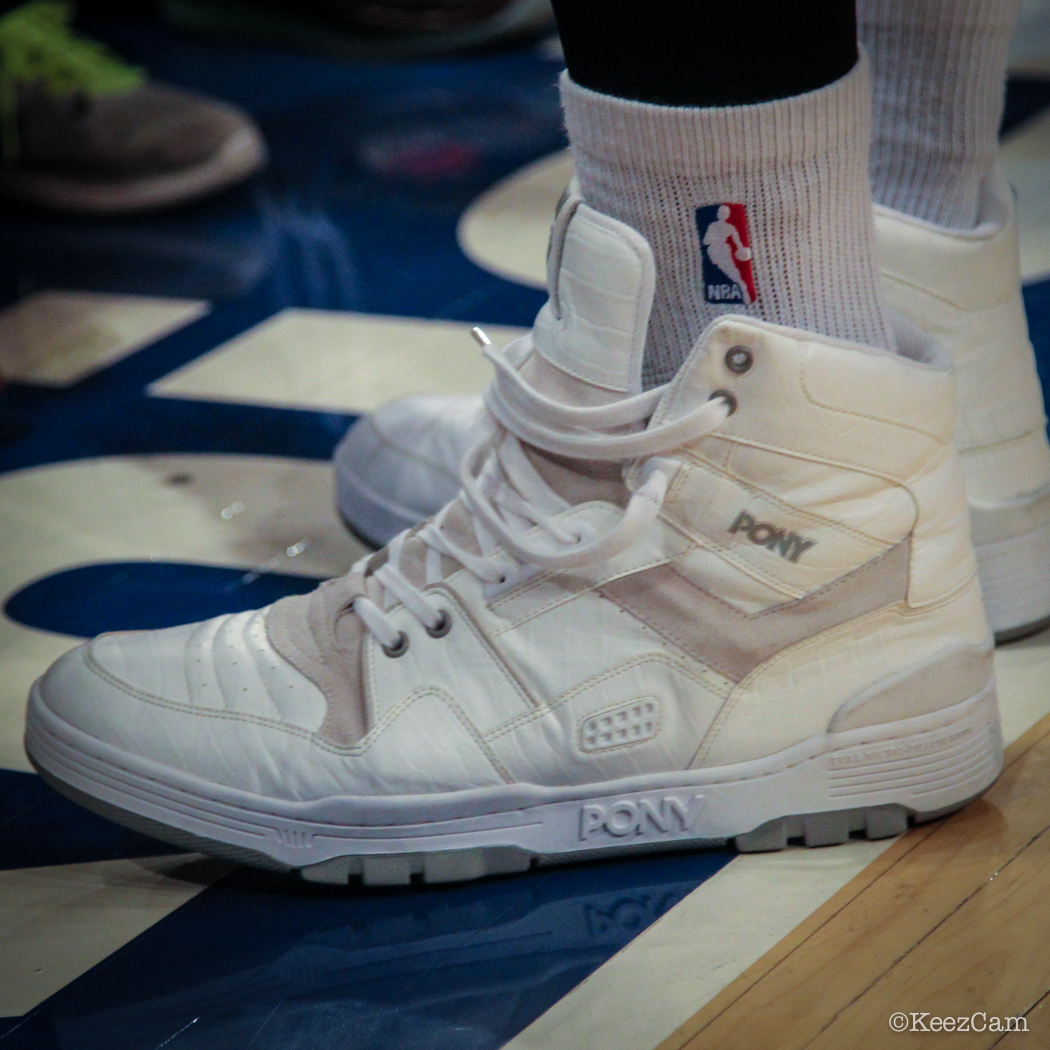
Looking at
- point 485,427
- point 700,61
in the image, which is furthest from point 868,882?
point 700,61

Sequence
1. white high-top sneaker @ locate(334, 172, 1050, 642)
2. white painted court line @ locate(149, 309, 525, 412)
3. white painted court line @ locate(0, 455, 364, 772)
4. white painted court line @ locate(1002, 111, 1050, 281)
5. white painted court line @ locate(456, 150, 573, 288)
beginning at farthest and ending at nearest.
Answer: white painted court line @ locate(456, 150, 573, 288) < white painted court line @ locate(1002, 111, 1050, 281) < white painted court line @ locate(149, 309, 525, 412) < white painted court line @ locate(0, 455, 364, 772) < white high-top sneaker @ locate(334, 172, 1050, 642)

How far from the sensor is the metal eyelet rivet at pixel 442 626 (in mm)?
887

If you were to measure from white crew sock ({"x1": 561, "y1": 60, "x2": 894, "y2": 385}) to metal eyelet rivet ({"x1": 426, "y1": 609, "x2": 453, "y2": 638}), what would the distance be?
209 mm

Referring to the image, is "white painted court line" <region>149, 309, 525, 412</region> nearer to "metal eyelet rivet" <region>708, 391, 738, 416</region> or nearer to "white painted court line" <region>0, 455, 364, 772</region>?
"white painted court line" <region>0, 455, 364, 772</region>

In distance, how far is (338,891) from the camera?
0.91m

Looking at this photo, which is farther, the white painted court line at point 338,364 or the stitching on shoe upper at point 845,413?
the white painted court line at point 338,364

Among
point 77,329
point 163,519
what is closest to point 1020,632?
point 163,519

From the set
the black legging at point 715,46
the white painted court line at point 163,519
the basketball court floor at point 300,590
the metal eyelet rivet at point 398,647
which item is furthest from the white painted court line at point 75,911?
the black legging at point 715,46

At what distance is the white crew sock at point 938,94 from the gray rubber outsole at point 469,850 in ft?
1.51

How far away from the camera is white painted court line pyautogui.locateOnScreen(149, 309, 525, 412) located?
66.4 inches

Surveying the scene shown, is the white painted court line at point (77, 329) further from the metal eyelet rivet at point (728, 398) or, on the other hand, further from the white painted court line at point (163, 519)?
the metal eyelet rivet at point (728, 398)

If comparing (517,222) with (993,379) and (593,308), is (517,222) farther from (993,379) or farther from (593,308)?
(593,308)

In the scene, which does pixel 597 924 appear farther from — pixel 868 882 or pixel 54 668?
pixel 54 668

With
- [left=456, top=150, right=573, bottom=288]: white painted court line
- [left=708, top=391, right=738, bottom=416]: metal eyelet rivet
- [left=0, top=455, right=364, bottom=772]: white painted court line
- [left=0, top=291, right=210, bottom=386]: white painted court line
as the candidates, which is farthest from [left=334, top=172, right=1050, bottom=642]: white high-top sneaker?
[left=0, top=291, right=210, bottom=386]: white painted court line
